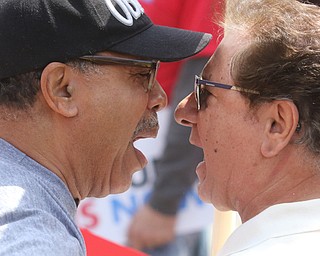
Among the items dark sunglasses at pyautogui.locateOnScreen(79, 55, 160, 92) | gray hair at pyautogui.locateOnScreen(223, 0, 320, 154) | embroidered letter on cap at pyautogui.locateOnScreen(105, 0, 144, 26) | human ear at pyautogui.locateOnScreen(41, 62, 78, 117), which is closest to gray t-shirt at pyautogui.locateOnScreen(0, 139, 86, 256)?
human ear at pyautogui.locateOnScreen(41, 62, 78, 117)

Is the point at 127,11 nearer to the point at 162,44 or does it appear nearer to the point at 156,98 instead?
the point at 162,44

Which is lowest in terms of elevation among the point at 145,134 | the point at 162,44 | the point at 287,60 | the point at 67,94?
the point at 145,134

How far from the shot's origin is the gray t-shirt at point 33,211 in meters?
1.73

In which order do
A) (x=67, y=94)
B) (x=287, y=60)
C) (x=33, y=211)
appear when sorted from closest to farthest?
1. (x=33, y=211)
2. (x=287, y=60)
3. (x=67, y=94)

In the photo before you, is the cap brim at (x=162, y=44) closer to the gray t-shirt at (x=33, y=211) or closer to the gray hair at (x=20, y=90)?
the gray hair at (x=20, y=90)

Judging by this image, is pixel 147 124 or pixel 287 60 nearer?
pixel 287 60

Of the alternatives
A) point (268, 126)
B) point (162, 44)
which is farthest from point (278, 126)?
point (162, 44)

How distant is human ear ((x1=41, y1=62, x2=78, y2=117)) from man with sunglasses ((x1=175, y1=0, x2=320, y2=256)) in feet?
1.18

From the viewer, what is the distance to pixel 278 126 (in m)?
1.97

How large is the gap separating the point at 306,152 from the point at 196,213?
2.32 m

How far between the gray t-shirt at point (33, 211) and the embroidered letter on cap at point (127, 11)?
39cm

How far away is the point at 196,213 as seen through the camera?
4.22m

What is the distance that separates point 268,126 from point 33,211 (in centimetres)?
58

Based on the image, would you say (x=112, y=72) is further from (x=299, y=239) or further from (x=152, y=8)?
(x=152, y=8)
